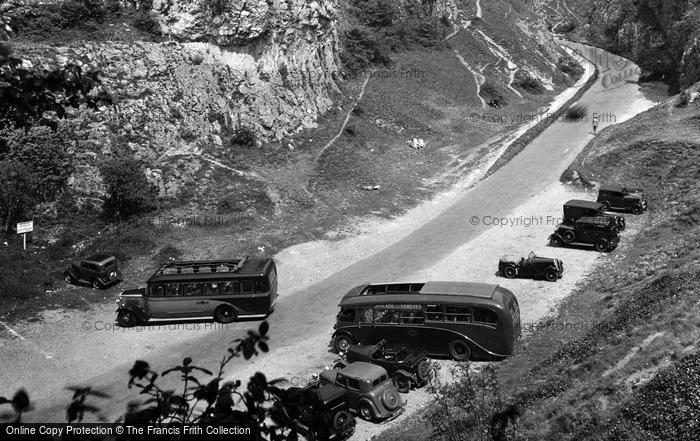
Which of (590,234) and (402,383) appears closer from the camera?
(402,383)

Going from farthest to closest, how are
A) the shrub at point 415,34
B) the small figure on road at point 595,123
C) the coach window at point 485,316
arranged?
1. the shrub at point 415,34
2. the small figure on road at point 595,123
3. the coach window at point 485,316

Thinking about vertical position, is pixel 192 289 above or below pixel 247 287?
below

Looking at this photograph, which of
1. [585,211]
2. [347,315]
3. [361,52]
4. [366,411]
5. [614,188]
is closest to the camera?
[366,411]

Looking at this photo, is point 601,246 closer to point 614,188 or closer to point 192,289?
point 614,188

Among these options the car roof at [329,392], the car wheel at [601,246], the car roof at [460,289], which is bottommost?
the car roof at [329,392]

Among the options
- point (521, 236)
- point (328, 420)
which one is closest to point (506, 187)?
point (521, 236)

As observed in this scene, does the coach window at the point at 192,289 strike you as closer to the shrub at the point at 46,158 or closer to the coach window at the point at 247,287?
the coach window at the point at 247,287

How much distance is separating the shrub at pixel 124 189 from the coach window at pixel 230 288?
1086cm

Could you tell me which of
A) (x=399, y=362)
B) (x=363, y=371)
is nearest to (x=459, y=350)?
(x=399, y=362)

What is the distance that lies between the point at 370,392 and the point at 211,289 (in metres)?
9.83

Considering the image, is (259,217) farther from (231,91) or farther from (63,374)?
(63,374)

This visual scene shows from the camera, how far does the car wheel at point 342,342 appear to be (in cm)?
2459

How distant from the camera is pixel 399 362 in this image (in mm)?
21906

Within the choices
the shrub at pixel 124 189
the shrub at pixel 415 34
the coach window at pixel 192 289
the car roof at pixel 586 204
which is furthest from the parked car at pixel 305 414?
the shrub at pixel 415 34
